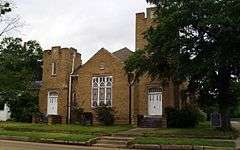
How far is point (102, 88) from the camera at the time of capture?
37625 millimetres

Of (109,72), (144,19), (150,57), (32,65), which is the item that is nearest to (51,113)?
(109,72)

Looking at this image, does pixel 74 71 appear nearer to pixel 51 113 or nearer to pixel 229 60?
pixel 51 113

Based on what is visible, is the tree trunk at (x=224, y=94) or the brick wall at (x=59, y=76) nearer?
the tree trunk at (x=224, y=94)

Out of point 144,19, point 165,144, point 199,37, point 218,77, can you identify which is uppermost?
point 144,19

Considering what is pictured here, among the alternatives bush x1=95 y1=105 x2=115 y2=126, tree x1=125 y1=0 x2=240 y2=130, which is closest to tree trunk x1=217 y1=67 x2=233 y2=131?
tree x1=125 y1=0 x2=240 y2=130

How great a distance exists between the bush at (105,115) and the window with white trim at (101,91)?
2.92 ft

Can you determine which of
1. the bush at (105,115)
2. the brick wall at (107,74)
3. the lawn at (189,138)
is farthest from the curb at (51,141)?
the brick wall at (107,74)

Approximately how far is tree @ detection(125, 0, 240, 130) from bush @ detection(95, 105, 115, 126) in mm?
7903

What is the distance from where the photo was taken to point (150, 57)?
2877 cm

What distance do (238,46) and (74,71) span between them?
1940 cm

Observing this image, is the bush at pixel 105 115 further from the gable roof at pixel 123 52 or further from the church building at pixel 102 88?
the gable roof at pixel 123 52

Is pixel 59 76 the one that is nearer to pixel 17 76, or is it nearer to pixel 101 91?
pixel 101 91

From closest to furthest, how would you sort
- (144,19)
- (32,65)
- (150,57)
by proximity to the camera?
1. (150,57)
2. (144,19)
3. (32,65)

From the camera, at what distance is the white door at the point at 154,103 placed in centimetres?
3459
